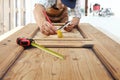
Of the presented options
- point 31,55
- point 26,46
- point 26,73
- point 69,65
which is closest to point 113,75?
point 69,65

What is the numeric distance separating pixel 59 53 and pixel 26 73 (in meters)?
0.34

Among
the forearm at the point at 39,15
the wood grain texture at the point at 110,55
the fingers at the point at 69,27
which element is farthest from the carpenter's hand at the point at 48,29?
the wood grain texture at the point at 110,55

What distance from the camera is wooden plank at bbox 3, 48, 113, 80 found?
87cm

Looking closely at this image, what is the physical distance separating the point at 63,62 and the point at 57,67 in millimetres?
84

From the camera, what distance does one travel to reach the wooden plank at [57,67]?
87cm

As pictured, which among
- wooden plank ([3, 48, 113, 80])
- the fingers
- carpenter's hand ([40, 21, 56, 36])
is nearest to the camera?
wooden plank ([3, 48, 113, 80])

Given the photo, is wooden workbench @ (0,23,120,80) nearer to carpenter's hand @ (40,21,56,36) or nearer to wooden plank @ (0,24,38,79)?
wooden plank @ (0,24,38,79)

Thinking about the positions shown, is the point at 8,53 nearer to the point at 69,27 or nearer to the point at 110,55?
the point at 110,55

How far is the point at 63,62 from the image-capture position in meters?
1.06

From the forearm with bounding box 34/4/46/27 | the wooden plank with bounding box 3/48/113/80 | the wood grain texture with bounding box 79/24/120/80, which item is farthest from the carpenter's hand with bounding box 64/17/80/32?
the wooden plank with bounding box 3/48/113/80

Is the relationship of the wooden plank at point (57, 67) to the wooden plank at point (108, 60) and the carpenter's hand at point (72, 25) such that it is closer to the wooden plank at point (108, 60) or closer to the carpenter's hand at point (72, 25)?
the wooden plank at point (108, 60)

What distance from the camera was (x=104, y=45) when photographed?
140 centimetres

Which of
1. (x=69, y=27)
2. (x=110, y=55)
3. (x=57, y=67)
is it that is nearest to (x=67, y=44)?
(x=110, y=55)

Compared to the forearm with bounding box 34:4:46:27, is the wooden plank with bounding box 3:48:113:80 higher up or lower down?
lower down
